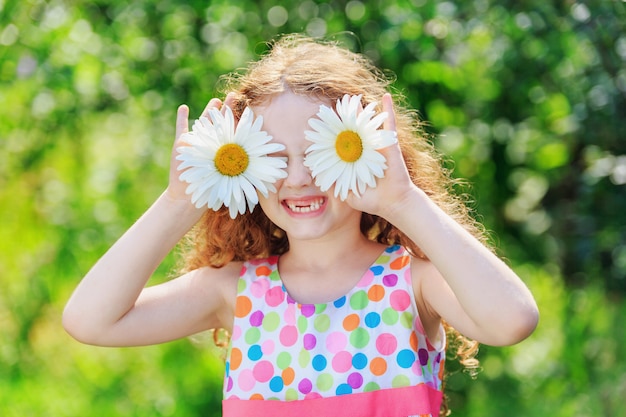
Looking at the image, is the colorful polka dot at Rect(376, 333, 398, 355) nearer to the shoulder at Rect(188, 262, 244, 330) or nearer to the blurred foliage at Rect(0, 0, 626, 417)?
the shoulder at Rect(188, 262, 244, 330)

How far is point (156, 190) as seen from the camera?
332 cm

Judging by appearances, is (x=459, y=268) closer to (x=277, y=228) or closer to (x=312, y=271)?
(x=312, y=271)

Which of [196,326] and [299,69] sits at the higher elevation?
[299,69]

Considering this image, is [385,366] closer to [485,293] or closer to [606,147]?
[485,293]

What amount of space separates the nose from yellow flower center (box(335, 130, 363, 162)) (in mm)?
85

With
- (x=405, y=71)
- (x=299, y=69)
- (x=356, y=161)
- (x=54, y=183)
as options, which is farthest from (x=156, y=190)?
(x=356, y=161)

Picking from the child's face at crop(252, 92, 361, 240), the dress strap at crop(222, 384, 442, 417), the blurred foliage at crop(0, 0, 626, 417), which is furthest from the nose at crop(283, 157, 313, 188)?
the blurred foliage at crop(0, 0, 626, 417)

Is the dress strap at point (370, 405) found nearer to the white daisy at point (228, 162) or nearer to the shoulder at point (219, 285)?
the shoulder at point (219, 285)

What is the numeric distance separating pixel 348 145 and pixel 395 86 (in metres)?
1.41

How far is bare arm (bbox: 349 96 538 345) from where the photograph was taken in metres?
1.62

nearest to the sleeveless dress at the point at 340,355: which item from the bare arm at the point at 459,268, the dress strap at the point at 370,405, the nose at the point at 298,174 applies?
the dress strap at the point at 370,405

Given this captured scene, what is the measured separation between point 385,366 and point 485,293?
0.90 ft

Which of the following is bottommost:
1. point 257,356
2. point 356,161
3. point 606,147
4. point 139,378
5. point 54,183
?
point 139,378

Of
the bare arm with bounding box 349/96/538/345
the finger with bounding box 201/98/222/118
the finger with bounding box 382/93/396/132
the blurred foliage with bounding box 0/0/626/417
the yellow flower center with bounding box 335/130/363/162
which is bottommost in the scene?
the blurred foliage with bounding box 0/0/626/417
